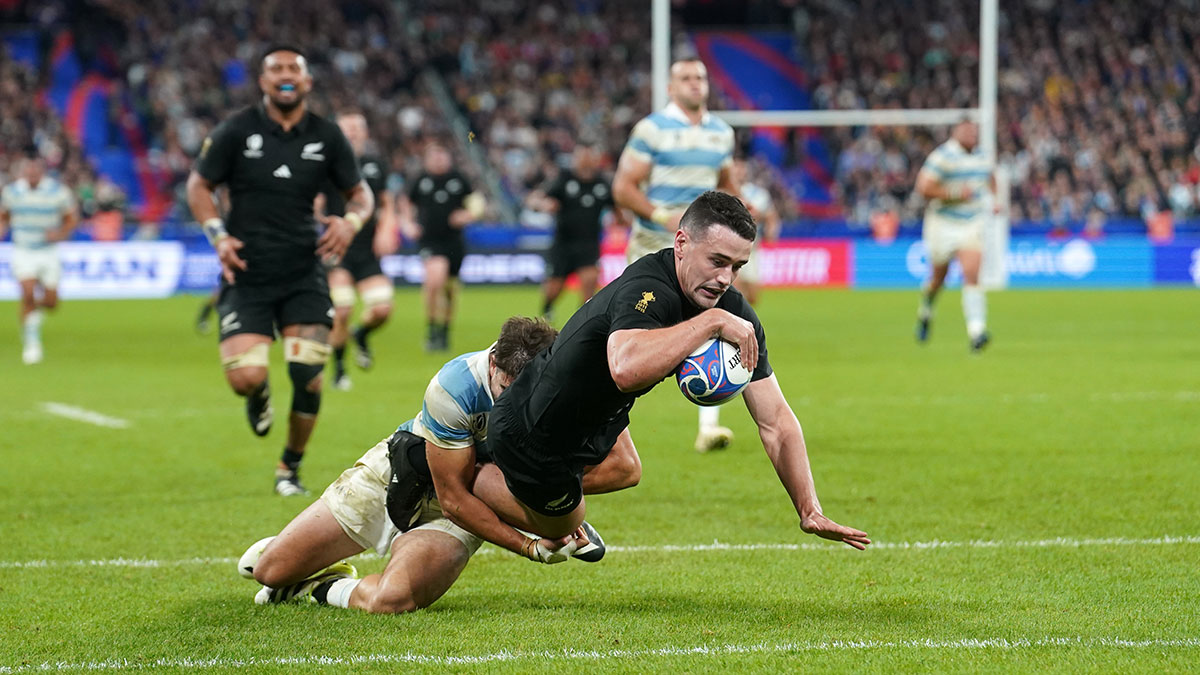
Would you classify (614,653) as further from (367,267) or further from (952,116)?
(952,116)

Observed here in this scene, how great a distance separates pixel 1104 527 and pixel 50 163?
29025 millimetres

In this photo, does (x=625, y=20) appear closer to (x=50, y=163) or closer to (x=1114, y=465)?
(x=50, y=163)

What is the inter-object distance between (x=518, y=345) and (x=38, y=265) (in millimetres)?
13153

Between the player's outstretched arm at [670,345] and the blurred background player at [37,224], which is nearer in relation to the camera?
the player's outstretched arm at [670,345]

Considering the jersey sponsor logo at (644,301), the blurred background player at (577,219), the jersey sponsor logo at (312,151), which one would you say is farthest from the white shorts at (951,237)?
the jersey sponsor logo at (644,301)

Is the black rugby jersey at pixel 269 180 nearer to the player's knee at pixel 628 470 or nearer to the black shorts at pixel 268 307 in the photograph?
the black shorts at pixel 268 307

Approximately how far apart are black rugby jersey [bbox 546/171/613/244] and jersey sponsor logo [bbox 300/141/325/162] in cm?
914

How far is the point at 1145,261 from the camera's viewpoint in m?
28.1

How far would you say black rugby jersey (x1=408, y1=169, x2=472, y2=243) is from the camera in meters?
17.1

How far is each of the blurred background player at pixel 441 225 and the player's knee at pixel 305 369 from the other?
8.61m

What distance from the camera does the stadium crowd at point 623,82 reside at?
32625 millimetres

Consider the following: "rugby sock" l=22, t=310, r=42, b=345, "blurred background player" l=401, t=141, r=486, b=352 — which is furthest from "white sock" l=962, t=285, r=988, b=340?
"rugby sock" l=22, t=310, r=42, b=345

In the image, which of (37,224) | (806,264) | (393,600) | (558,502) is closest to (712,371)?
(558,502)

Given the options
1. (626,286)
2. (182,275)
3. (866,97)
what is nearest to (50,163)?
(182,275)
